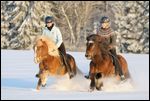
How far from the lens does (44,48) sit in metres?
14.4

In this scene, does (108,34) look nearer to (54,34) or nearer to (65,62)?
(65,62)

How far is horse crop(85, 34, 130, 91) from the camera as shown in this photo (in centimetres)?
1375

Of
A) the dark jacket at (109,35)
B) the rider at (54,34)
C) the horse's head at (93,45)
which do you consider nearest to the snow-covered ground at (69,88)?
the rider at (54,34)

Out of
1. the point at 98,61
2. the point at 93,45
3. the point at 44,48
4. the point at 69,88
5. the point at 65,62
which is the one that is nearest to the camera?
the point at 93,45

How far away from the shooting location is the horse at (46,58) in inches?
560

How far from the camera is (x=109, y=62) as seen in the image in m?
14.3

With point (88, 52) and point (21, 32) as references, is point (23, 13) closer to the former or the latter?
point (21, 32)

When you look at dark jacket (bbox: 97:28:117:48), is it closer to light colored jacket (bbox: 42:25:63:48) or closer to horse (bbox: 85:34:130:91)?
horse (bbox: 85:34:130:91)

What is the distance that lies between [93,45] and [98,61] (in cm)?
53

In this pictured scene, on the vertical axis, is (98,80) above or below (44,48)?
below

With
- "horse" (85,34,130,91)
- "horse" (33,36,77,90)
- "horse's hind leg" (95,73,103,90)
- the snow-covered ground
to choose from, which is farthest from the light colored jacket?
"horse's hind leg" (95,73,103,90)

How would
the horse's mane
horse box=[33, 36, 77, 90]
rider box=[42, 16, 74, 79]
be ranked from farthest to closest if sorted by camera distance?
rider box=[42, 16, 74, 79] < the horse's mane < horse box=[33, 36, 77, 90]

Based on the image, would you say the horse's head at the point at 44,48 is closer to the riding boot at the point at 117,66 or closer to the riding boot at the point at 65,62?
the riding boot at the point at 65,62

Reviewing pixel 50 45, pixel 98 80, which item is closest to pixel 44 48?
pixel 50 45
